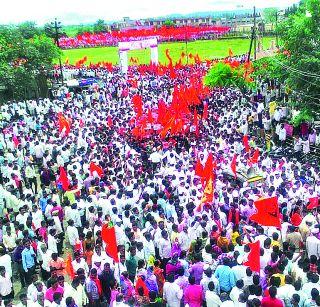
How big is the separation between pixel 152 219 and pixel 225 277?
8.14 feet

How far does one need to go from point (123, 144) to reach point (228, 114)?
5.33m

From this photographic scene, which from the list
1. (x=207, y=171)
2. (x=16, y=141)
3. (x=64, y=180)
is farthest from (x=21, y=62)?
(x=207, y=171)

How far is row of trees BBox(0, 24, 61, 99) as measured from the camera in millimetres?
23656

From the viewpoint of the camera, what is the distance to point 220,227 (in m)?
8.84

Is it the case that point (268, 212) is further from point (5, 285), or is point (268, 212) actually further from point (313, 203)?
point (5, 285)

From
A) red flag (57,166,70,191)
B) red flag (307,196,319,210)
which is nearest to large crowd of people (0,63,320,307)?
red flag (307,196,319,210)

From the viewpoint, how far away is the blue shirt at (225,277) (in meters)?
6.76

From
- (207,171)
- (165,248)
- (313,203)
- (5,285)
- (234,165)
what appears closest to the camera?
(5,285)

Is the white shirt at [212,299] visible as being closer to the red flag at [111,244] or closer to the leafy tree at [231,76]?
the red flag at [111,244]

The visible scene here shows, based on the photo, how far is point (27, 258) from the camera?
809 cm

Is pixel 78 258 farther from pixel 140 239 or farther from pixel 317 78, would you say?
pixel 317 78

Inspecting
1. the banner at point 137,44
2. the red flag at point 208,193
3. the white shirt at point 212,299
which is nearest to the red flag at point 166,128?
the red flag at point 208,193

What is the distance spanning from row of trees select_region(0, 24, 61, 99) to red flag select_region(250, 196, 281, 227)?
18193mm

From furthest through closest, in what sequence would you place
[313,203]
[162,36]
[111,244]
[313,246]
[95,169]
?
[162,36]
[95,169]
[313,203]
[313,246]
[111,244]
